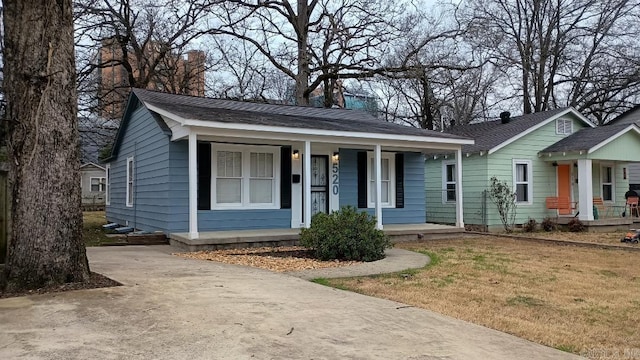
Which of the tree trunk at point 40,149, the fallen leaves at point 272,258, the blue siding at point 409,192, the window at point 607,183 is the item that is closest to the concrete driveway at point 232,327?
the tree trunk at point 40,149

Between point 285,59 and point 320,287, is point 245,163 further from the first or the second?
point 285,59

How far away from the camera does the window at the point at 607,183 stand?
18.7 m

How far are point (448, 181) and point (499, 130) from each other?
2.59 m

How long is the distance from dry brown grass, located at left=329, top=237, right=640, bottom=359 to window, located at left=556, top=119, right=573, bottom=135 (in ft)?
26.6

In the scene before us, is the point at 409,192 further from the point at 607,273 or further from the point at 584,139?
the point at 607,273

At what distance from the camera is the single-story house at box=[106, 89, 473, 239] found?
11.1 m

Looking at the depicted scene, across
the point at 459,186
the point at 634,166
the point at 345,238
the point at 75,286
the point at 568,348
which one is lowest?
the point at 568,348

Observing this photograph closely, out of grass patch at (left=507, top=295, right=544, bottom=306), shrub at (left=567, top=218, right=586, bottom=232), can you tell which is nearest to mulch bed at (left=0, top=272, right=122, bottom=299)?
grass patch at (left=507, top=295, right=544, bottom=306)

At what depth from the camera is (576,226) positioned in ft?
52.7

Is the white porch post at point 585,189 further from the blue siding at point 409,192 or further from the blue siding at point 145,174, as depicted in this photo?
the blue siding at point 145,174

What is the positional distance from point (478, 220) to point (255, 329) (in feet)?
45.3

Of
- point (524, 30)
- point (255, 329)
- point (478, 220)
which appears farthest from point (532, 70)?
point (255, 329)

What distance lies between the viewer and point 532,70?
2703 cm

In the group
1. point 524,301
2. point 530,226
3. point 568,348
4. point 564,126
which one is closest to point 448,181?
point 530,226
